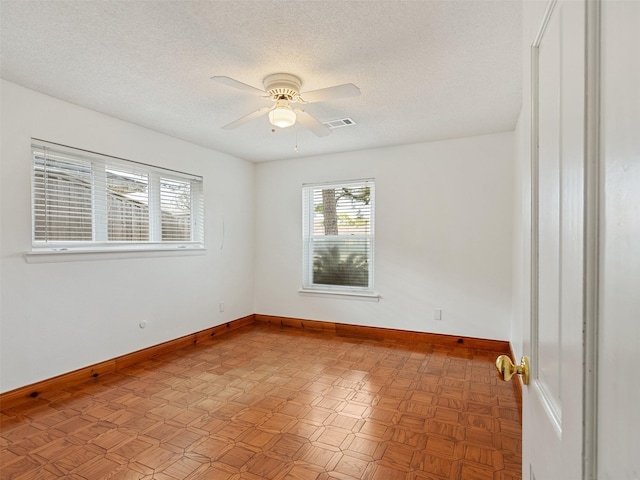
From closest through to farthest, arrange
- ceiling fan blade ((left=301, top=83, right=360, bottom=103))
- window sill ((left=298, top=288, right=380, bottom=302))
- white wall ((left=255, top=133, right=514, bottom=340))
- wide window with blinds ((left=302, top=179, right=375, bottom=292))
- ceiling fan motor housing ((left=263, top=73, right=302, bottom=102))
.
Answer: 1. ceiling fan blade ((left=301, top=83, right=360, bottom=103))
2. ceiling fan motor housing ((left=263, top=73, right=302, bottom=102))
3. white wall ((left=255, top=133, right=514, bottom=340))
4. window sill ((left=298, top=288, right=380, bottom=302))
5. wide window with blinds ((left=302, top=179, right=375, bottom=292))

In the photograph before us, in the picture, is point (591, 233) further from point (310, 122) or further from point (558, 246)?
point (310, 122)

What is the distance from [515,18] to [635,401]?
2.12 m

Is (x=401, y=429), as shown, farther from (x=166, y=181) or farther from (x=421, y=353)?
(x=166, y=181)

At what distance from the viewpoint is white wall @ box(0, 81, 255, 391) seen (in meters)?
2.62

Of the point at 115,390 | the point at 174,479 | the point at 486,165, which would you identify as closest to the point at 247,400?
the point at 174,479

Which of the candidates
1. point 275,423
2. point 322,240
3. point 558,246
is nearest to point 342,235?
point 322,240

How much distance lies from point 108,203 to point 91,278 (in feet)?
2.39

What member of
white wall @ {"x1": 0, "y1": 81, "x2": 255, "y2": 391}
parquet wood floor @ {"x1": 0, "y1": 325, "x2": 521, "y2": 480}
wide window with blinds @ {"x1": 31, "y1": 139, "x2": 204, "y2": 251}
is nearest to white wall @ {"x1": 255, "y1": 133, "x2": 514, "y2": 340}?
parquet wood floor @ {"x1": 0, "y1": 325, "x2": 521, "y2": 480}

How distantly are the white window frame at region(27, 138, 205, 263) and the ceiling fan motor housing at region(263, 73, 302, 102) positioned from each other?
1.88 metres

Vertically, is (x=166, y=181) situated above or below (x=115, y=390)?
above

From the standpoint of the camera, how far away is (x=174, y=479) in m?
1.80

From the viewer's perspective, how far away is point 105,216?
3293 millimetres

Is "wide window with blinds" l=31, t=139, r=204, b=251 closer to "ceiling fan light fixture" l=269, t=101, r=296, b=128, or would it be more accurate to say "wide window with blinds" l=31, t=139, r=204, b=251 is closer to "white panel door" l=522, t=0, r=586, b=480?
"ceiling fan light fixture" l=269, t=101, r=296, b=128

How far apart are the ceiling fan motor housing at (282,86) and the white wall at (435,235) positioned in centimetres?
214
